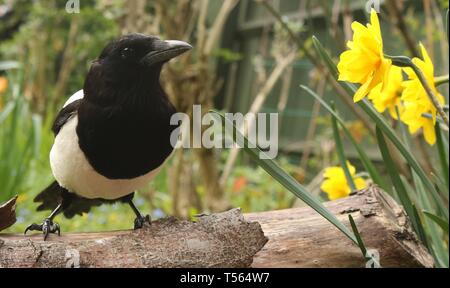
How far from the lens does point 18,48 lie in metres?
3.09

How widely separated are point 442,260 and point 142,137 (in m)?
0.47

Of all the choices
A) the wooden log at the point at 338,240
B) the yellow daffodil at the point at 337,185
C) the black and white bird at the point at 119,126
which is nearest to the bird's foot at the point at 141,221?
the black and white bird at the point at 119,126

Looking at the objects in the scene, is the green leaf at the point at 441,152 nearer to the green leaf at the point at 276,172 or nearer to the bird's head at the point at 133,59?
the green leaf at the point at 276,172

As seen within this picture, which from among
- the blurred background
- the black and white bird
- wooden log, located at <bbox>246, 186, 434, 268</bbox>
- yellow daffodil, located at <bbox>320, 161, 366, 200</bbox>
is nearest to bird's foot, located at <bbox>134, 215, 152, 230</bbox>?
the black and white bird

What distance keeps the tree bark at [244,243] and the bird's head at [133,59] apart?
0.17 metres

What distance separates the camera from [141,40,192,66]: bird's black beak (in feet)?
2.20

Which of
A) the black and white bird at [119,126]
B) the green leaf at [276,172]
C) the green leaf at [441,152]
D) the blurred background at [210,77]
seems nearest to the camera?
the green leaf at [276,172]

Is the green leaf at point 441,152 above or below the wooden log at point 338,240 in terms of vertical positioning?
above

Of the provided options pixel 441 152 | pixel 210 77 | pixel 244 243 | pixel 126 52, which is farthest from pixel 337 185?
pixel 210 77

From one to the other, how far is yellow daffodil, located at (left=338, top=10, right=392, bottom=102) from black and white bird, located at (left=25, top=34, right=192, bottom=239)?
0.18 m

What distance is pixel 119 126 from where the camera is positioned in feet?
2.31

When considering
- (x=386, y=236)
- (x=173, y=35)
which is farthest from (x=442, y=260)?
(x=173, y=35)

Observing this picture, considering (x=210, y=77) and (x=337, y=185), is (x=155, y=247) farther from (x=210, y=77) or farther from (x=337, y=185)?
(x=210, y=77)

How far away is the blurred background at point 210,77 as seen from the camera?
1.57 m
